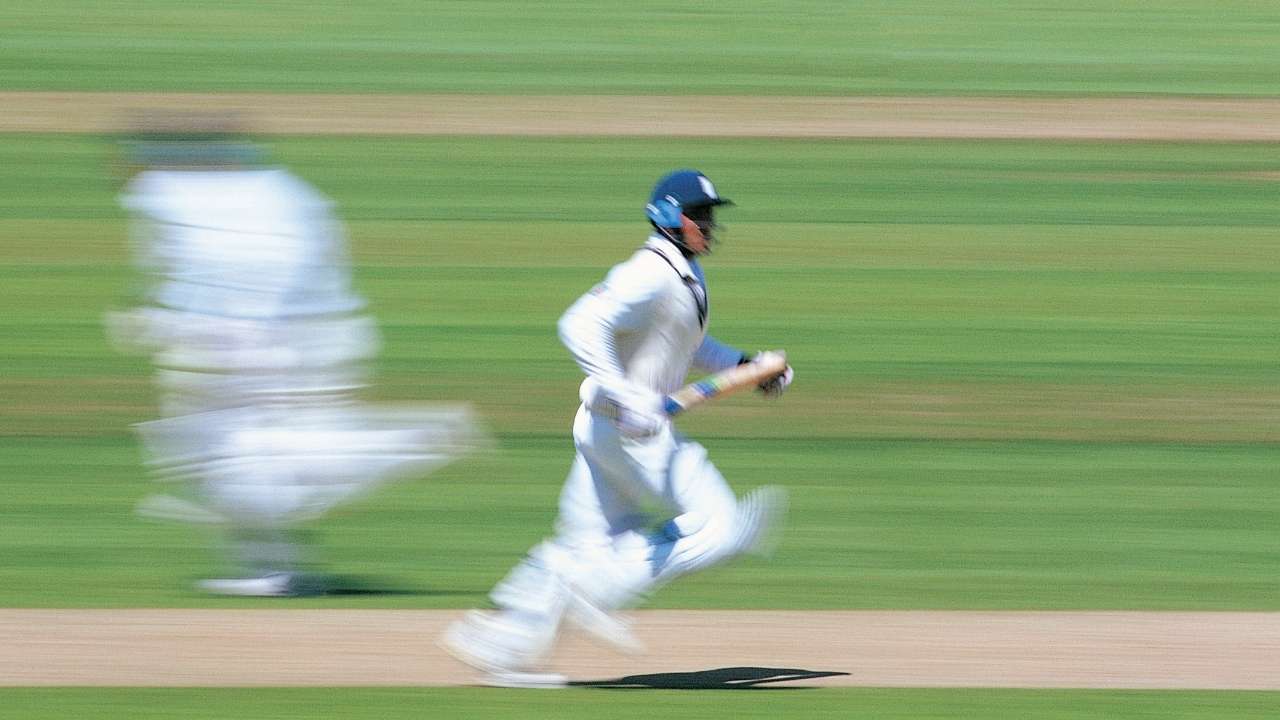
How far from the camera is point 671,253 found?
21.8 ft

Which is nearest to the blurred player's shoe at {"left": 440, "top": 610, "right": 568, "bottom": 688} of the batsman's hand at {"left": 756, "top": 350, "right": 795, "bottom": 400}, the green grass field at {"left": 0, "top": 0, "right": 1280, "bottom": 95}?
the batsman's hand at {"left": 756, "top": 350, "right": 795, "bottom": 400}

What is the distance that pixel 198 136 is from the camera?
8062 mm

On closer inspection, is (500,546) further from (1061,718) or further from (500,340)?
(500,340)

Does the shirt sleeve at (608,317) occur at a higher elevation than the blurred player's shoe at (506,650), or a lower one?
higher

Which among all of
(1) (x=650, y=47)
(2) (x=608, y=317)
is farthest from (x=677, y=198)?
(1) (x=650, y=47)

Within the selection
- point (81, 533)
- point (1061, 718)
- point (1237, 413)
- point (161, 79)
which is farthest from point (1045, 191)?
point (1061, 718)

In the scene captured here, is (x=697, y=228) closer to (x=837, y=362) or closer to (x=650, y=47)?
(x=837, y=362)

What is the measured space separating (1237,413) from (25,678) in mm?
7128

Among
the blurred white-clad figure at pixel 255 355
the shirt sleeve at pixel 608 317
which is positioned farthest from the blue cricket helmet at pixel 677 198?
the blurred white-clad figure at pixel 255 355

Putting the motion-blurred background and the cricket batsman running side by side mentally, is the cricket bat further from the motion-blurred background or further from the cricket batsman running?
Result: the motion-blurred background

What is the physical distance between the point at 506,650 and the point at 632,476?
2.27 feet

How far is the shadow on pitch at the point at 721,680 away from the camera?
22.6 ft

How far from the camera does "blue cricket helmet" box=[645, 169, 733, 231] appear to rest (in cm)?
665

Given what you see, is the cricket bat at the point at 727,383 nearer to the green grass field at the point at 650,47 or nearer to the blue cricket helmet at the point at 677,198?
the blue cricket helmet at the point at 677,198
